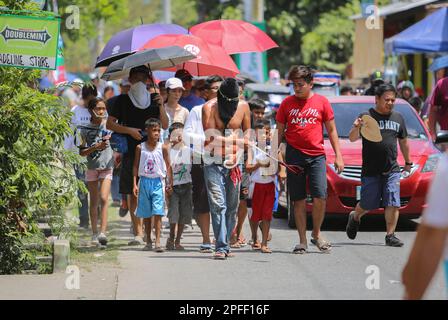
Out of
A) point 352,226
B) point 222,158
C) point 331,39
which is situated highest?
point 331,39

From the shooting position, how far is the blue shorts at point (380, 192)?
11.6 metres

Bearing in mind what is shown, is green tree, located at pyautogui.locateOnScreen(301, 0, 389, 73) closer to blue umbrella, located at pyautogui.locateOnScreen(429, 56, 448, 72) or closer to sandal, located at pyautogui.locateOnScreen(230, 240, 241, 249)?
blue umbrella, located at pyautogui.locateOnScreen(429, 56, 448, 72)

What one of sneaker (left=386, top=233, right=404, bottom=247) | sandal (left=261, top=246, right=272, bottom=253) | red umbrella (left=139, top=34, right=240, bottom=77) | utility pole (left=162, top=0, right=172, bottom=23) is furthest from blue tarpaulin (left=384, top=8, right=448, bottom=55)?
utility pole (left=162, top=0, right=172, bottom=23)

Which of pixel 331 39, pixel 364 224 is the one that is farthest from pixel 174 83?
pixel 331 39

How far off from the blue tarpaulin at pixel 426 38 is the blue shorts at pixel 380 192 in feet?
25.5

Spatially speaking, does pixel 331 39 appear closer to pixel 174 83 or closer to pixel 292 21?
pixel 292 21

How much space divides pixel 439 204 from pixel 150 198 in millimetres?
7443

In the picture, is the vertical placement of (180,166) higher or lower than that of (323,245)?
higher

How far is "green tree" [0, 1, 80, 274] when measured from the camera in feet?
29.8

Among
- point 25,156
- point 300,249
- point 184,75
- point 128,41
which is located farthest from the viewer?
point 184,75

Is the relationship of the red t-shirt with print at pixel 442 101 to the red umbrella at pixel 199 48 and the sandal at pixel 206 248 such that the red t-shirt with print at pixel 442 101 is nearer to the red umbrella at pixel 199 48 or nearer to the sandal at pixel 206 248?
the red umbrella at pixel 199 48

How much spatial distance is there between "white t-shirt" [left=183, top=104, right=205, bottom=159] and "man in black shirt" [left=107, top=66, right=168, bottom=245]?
0.95 metres

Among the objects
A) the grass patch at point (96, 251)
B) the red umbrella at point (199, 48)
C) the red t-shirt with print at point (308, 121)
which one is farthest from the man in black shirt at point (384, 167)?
the grass patch at point (96, 251)

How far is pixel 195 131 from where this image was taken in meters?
10.7
